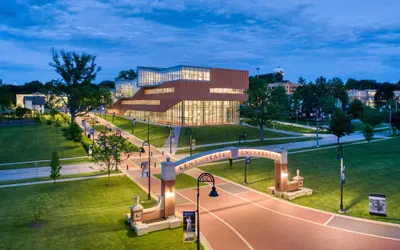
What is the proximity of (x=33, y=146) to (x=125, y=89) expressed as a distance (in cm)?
6461

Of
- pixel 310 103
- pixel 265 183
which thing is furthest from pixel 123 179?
pixel 310 103

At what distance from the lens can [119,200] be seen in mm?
22953

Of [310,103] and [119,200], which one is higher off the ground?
[310,103]

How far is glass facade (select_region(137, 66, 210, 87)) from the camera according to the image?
70.0 metres

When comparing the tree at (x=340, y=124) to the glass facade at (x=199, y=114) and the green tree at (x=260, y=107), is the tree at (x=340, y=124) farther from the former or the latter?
the glass facade at (x=199, y=114)

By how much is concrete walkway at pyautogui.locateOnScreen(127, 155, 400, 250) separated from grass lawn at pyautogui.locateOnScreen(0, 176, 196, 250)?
2439 millimetres

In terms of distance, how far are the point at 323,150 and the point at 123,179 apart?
31.2m

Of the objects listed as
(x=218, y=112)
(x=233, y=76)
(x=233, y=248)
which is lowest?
(x=233, y=248)

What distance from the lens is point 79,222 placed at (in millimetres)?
17844

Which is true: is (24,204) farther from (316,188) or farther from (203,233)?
(316,188)

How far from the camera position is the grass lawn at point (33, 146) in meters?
41.3

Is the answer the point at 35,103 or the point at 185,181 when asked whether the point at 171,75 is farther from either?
the point at 35,103


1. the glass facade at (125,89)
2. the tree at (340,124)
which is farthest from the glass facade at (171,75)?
the tree at (340,124)

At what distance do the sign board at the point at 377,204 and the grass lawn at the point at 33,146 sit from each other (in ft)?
120
